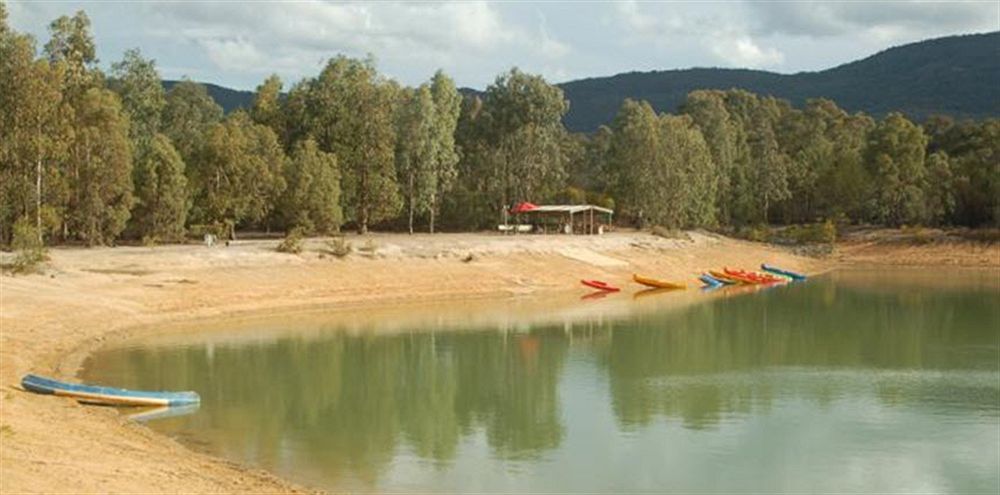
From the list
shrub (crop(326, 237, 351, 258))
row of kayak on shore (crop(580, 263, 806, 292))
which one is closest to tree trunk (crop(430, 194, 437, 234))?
row of kayak on shore (crop(580, 263, 806, 292))

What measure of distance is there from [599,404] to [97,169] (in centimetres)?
3783

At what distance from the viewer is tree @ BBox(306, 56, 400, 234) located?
265 ft

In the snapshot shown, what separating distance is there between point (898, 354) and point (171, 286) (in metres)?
31.8

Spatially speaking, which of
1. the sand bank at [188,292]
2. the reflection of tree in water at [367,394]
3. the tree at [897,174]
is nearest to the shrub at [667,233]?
→ the sand bank at [188,292]

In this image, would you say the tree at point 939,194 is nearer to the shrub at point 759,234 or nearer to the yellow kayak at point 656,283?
the shrub at point 759,234

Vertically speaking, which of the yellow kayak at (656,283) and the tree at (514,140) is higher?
the tree at (514,140)

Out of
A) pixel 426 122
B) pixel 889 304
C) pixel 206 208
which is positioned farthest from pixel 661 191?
pixel 206 208

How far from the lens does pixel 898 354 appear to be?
4281 centimetres

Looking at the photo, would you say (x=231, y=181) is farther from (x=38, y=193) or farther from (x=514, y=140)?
(x=514, y=140)

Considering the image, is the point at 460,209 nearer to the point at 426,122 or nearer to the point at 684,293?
the point at 426,122

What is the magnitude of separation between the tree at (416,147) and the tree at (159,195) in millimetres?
22707

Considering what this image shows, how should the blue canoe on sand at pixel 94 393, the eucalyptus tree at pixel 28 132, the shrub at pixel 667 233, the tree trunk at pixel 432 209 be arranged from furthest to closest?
1. the shrub at pixel 667 233
2. the tree trunk at pixel 432 209
3. the eucalyptus tree at pixel 28 132
4. the blue canoe on sand at pixel 94 393

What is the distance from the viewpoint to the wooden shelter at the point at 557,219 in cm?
8738

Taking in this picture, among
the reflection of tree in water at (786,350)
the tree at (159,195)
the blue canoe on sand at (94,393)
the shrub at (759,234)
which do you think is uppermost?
the tree at (159,195)
